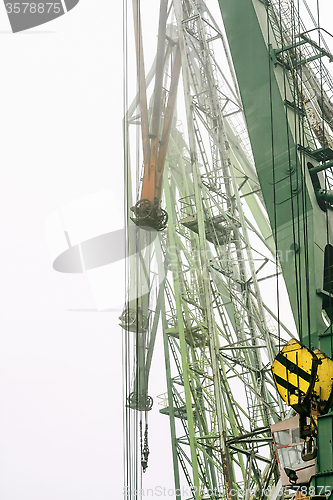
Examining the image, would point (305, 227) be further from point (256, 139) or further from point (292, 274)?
point (256, 139)

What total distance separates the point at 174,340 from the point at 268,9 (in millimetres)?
12372

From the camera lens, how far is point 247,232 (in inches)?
579

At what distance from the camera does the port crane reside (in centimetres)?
752

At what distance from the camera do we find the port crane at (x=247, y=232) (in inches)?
296

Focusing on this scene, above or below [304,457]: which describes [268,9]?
above

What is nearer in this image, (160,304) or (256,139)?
(256,139)

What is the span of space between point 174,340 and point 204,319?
340 cm

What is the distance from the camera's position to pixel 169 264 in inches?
834

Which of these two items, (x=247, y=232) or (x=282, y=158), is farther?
(x=247, y=232)

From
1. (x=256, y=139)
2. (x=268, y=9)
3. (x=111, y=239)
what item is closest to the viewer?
(x=256, y=139)

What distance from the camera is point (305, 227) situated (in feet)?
31.6

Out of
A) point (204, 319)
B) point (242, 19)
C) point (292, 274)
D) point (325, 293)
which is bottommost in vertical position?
point (325, 293)

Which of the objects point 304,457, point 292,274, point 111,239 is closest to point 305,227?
point 292,274

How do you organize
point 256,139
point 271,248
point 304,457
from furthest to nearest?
point 271,248 < point 256,139 < point 304,457
